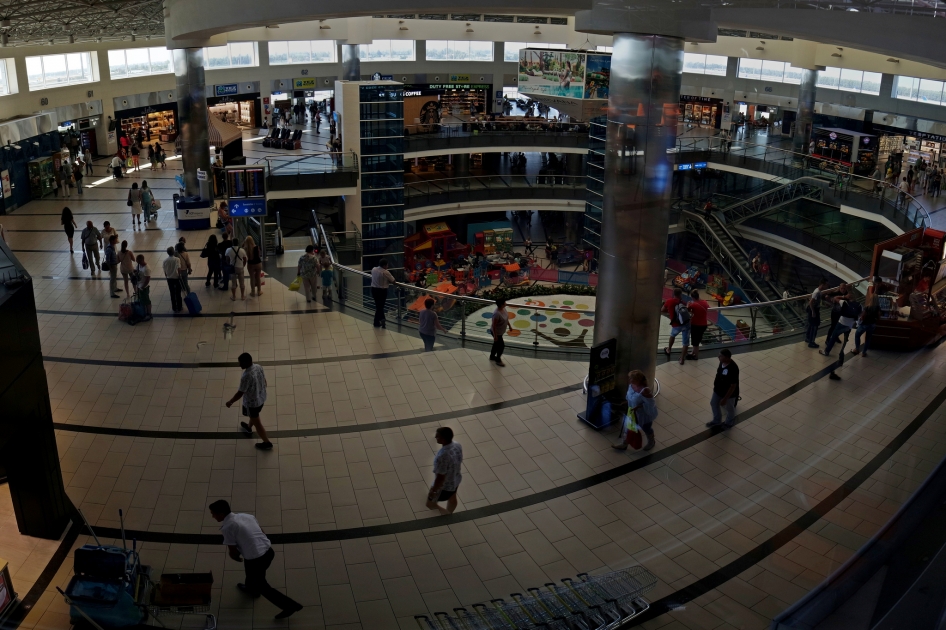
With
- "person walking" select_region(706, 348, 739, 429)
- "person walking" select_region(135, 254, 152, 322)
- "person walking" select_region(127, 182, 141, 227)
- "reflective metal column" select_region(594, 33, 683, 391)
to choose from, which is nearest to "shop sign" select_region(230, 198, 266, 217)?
"person walking" select_region(135, 254, 152, 322)

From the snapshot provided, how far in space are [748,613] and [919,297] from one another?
742cm

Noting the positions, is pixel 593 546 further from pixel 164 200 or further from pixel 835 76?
pixel 835 76

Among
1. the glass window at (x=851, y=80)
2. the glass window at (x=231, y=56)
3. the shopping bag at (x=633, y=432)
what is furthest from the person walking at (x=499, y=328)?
the glass window at (x=231, y=56)

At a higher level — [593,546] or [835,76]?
[835,76]

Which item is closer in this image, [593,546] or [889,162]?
[593,546]

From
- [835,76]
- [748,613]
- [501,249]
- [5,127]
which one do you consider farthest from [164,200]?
[835,76]

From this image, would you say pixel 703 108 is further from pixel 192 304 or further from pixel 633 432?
pixel 633 432

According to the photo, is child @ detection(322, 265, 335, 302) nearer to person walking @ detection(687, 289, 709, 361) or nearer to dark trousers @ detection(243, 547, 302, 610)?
person walking @ detection(687, 289, 709, 361)

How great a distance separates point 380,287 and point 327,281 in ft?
5.65

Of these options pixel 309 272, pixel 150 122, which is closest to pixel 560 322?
pixel 309 272

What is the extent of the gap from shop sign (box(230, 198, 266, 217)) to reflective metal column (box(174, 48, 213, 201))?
A: 4384 millimetres

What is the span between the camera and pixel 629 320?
9.52 metres

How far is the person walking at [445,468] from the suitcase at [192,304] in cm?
665

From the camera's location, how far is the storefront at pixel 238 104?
33719mm
